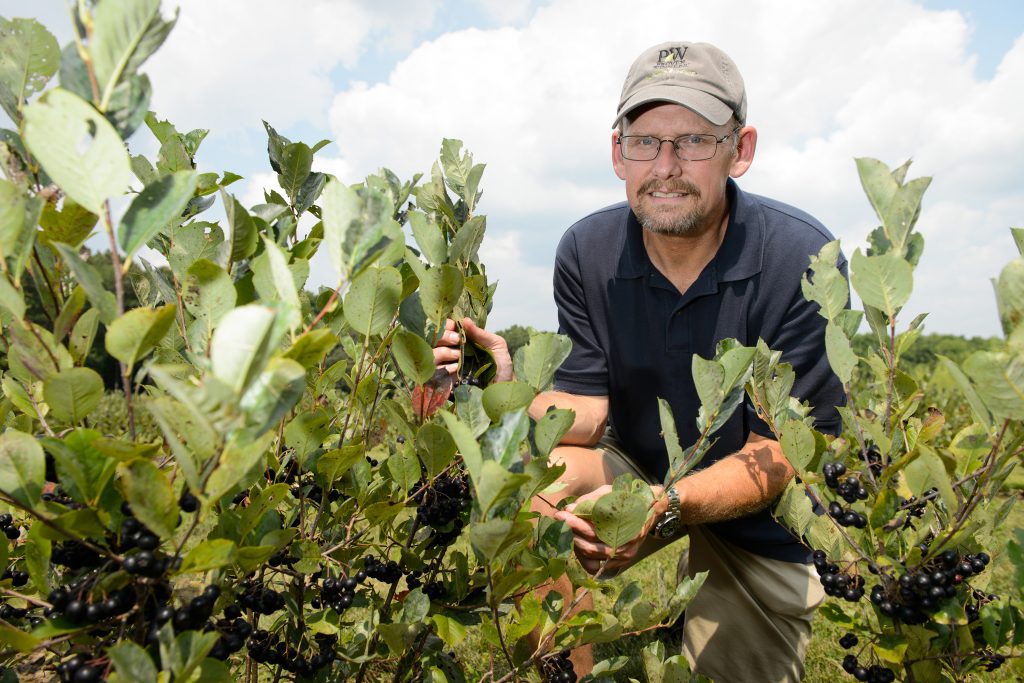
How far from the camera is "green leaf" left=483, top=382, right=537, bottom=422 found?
1.29 meters

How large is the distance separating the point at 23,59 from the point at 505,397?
972 millimetres

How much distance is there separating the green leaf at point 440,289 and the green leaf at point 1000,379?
856 millimetres

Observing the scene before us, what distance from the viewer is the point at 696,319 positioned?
126 inches

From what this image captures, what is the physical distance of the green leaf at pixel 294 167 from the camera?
1557mm

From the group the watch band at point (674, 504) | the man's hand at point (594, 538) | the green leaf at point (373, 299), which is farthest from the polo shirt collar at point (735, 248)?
the green leaf at point (373, 299)

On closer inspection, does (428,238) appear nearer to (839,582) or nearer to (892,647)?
(839,582)

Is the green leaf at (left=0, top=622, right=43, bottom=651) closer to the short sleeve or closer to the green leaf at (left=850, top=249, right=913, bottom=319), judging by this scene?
the green leaf at (left=850, top=249, right=913, bottom=319)

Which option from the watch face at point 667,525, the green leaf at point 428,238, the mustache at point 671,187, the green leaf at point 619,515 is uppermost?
the mustache at point 671,187

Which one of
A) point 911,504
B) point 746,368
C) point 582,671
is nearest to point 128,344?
point 746,368

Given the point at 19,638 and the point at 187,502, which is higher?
the point at 187,502

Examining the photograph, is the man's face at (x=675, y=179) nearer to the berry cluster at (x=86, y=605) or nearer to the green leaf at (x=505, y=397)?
the green leaf at (x=505, y=397)

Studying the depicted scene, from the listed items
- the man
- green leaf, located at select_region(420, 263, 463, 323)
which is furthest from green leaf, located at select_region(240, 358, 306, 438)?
the man

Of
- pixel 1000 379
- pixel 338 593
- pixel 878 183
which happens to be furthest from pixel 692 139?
pixel 338 593

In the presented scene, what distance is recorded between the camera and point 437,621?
1.47 metres
